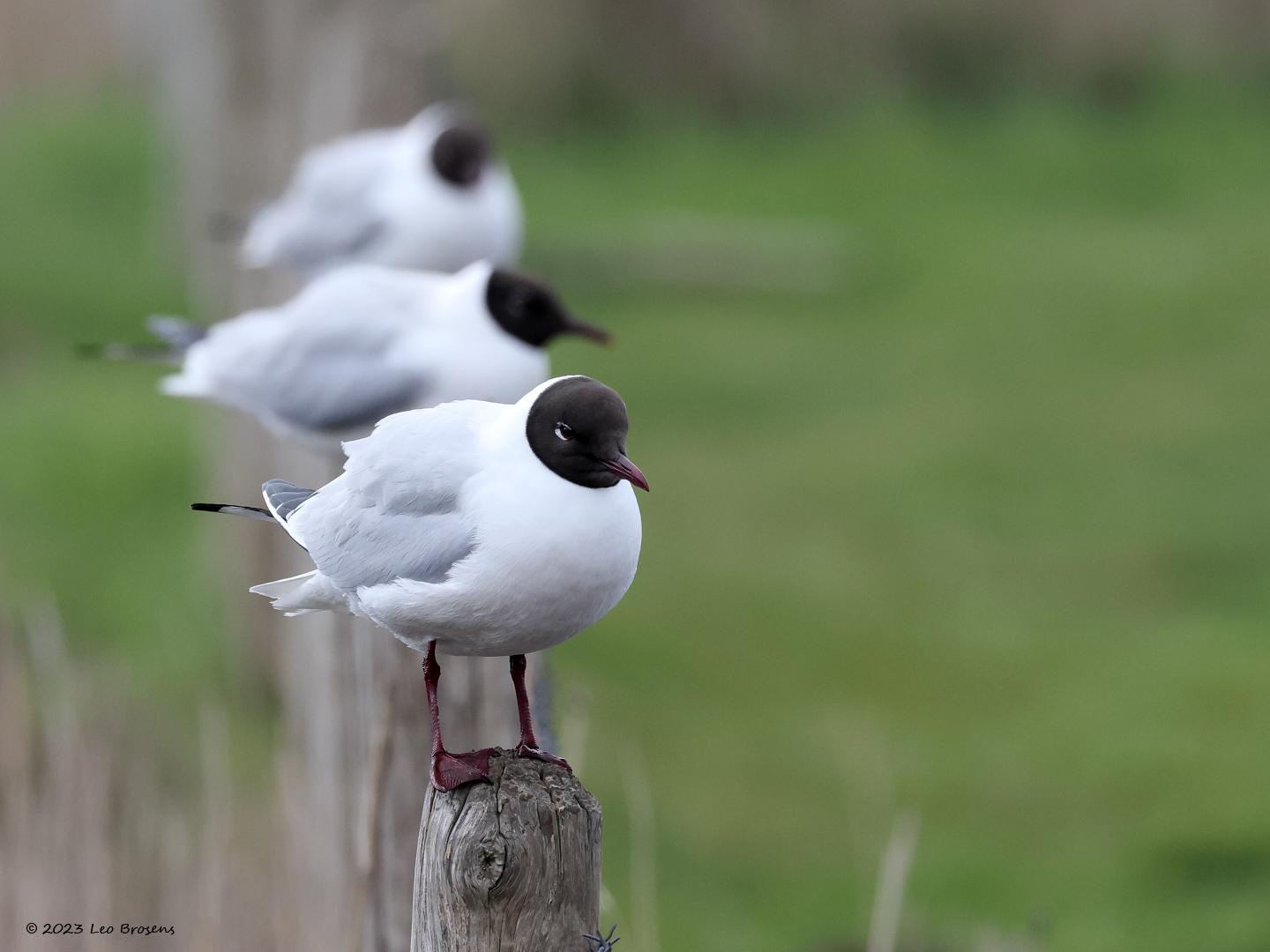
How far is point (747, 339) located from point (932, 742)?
14.5 ft

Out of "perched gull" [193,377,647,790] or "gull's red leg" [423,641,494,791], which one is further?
"gull's red leg" [423,641,494,791]

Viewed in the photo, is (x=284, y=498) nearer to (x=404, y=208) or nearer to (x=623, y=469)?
(x=623, y=469)

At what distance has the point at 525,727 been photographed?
2.18 metres

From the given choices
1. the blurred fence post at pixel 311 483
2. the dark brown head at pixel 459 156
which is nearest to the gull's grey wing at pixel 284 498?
the blurred fence post at pixel 311 483

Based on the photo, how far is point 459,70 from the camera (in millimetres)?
11961

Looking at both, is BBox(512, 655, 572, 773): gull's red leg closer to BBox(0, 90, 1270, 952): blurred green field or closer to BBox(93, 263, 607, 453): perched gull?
BBox(93, 263, 607, 453): perched gull

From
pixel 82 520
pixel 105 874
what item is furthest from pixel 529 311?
pixel 82 520

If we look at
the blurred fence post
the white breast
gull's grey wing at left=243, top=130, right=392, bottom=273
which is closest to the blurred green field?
the blurred fence post

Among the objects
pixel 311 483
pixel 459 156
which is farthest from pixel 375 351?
pixel 311 483

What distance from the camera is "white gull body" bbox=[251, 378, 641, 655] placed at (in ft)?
6.28

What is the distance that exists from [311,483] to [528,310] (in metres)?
1.25

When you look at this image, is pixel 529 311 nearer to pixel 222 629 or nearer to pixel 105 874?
pixel 105 874

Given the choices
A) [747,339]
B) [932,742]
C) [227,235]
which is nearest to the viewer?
[227,235]

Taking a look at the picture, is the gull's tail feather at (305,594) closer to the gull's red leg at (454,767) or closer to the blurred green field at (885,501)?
the gull's red leg at (454,767)
